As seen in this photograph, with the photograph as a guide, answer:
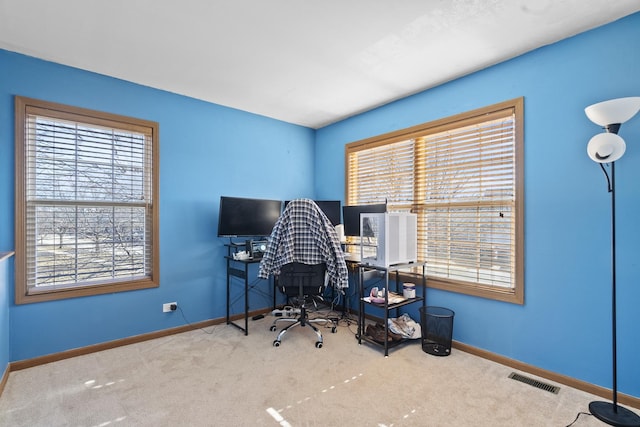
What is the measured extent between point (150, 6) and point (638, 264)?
3.42 metres

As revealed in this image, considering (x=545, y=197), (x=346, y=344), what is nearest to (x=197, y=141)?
(x=346, y=344)

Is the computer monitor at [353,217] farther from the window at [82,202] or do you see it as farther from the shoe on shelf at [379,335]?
the window at [82,202]

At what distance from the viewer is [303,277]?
9.73ft

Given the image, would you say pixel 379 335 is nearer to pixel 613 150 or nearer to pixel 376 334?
pixel 376 334

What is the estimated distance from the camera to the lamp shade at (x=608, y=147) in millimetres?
1802

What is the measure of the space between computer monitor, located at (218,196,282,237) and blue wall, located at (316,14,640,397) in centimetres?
231

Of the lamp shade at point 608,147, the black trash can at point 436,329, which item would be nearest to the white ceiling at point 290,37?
the lamp shade at point 608,147

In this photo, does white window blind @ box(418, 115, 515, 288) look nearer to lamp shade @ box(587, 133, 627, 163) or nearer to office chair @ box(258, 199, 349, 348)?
lamp shade @ box(587, 133, 627, 163)

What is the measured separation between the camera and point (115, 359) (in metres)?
2.61

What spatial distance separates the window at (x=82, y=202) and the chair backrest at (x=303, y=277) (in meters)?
1.31

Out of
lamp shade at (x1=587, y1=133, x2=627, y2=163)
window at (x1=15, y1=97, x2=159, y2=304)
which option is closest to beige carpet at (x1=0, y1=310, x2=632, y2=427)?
window at (x1=15, y1=97, x2=159, y2=304)

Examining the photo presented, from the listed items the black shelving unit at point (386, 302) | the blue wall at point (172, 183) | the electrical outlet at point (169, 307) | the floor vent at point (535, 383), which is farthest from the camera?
the electrical outlet at point (169, 307)

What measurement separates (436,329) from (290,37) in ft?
8.85

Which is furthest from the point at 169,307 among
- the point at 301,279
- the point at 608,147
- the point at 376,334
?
the point at 608,147
